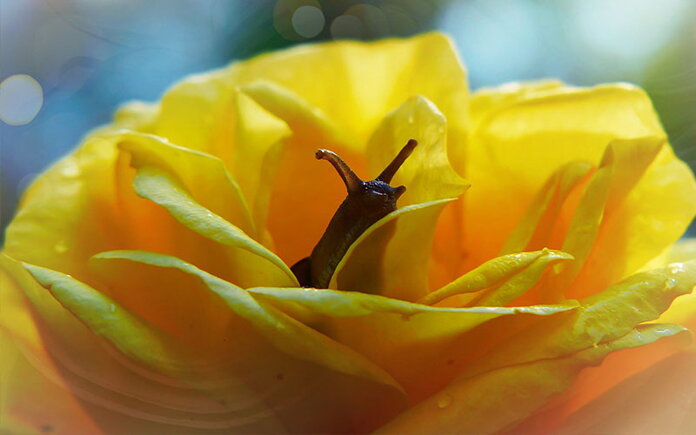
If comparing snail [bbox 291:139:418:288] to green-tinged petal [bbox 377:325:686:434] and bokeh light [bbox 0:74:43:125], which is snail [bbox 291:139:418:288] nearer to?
green-tinged petal [bbox 377:325:686:434]

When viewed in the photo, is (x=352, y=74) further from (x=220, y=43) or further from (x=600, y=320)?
(x=220, y=43)

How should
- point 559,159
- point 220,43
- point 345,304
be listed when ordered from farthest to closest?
point 220,43 < point 559,159 < point 345,304

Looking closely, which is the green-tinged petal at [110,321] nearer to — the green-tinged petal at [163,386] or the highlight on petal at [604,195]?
the green-tinged petal at [163,386]

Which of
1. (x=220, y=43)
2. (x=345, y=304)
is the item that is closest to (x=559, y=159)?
(x=345, y=304)

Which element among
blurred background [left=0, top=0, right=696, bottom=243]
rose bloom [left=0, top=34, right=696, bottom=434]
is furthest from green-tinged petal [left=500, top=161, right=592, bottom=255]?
blurred background [left=0, top=0, right=696, bottom=243]

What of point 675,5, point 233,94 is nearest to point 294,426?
point 233,94
